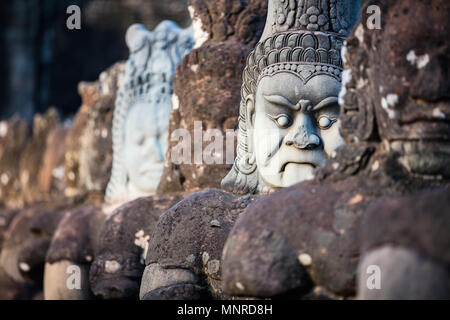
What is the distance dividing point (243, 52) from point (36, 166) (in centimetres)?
603

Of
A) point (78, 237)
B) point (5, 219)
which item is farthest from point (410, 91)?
point (5, 219)

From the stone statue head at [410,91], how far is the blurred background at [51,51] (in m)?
14.4

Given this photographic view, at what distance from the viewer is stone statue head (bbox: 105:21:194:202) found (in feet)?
20.6

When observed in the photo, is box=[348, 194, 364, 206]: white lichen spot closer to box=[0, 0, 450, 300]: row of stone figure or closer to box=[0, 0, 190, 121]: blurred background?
box=[0, 0, 450, 300]: row of stone figure

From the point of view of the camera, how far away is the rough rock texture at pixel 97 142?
735 centimetres

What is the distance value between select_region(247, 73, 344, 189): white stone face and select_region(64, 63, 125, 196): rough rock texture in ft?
10.8

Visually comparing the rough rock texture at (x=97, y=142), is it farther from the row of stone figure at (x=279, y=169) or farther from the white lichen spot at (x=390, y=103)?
the white lichen spot at (x=390, y=103)

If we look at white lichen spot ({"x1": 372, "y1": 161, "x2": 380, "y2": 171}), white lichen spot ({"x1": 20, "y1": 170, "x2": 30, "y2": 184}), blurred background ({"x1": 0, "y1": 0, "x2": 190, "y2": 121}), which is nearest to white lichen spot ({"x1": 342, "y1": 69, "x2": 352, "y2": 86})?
white lichen spot ({"x1": 372, "y1": 161, "x2": 380, "y2": 171})

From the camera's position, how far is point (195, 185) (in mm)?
5262

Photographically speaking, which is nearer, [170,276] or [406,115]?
[406,115]

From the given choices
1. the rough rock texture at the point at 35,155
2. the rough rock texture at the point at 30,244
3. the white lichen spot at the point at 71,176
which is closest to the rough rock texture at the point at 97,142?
the white lichen spot at the point at 71,176

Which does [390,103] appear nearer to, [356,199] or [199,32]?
[356,199]

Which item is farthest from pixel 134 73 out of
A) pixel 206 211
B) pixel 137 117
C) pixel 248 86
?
pixel 206 211
